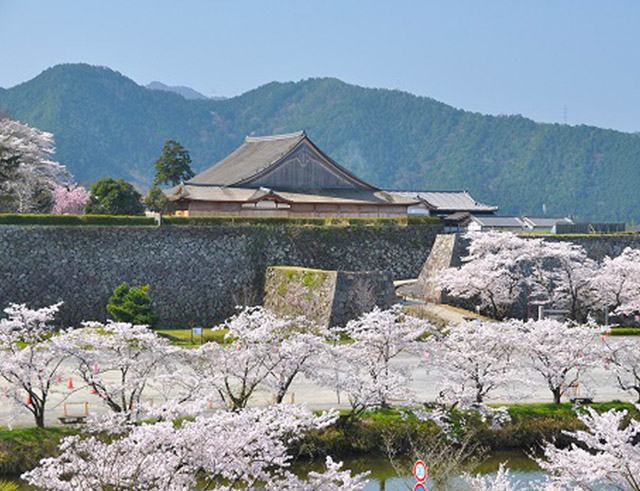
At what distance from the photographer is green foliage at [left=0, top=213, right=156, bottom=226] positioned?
2784 centimetres

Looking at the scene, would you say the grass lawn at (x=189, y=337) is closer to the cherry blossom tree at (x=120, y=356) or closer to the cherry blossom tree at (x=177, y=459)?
the cherry blossom tree at (x=120, y=356)

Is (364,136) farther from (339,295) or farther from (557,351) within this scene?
(557,351)

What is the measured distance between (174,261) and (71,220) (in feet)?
10.2

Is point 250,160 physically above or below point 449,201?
above

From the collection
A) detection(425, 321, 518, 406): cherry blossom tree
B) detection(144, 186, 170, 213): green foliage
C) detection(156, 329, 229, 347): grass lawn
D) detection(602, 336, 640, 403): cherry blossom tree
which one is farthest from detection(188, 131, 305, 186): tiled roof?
detection(602, 336, 640, 403): cherry blossom tree

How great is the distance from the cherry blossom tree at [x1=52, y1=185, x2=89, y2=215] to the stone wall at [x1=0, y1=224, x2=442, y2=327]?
30.5 ft

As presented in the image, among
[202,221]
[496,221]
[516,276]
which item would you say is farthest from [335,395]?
[496,221]

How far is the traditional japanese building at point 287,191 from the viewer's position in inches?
1335

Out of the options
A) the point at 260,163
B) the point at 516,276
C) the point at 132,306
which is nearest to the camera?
the point at 132,306

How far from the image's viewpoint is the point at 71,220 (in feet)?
94.1

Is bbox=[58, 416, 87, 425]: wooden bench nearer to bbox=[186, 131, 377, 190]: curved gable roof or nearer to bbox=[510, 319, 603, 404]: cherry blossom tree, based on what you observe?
bbox=[510, 319, 603, 404]: cherry blossom tree

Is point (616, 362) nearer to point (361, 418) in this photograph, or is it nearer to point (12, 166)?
point (361, 418)

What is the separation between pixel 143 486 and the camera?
975 cm

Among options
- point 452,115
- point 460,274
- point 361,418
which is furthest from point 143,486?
point 452,115
